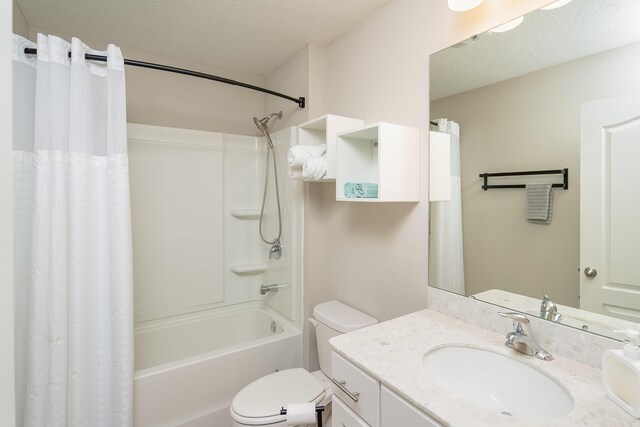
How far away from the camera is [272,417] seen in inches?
52.2

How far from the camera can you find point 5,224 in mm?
417

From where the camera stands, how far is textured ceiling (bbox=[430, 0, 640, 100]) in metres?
0.91

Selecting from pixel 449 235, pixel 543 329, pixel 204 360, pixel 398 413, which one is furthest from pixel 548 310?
pixel 204 360

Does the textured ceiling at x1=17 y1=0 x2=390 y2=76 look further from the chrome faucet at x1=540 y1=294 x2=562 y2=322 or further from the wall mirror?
the chrome faucet at x1=540 y1=294 x2=562 y2=322

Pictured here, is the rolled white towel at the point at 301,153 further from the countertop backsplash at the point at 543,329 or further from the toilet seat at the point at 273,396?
the toilet seat at the point at 273,396

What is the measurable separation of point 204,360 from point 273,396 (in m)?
0.48

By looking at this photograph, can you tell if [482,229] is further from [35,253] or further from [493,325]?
[35,253]

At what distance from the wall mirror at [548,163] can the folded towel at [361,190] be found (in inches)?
11.9

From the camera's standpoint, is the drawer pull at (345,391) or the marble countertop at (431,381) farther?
the drawer pull at (345,391)

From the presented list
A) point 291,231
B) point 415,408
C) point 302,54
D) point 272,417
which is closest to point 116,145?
point 291,231

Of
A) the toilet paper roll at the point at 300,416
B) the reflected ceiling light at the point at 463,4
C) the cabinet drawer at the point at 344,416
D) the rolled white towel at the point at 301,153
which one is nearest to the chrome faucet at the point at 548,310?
the cabinet drawer at the point at 344,416

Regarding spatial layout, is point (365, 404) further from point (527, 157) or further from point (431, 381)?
point (527, 157)

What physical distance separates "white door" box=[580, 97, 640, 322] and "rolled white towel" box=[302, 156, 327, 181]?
1055 millimetres

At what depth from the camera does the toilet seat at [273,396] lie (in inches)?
52.4
